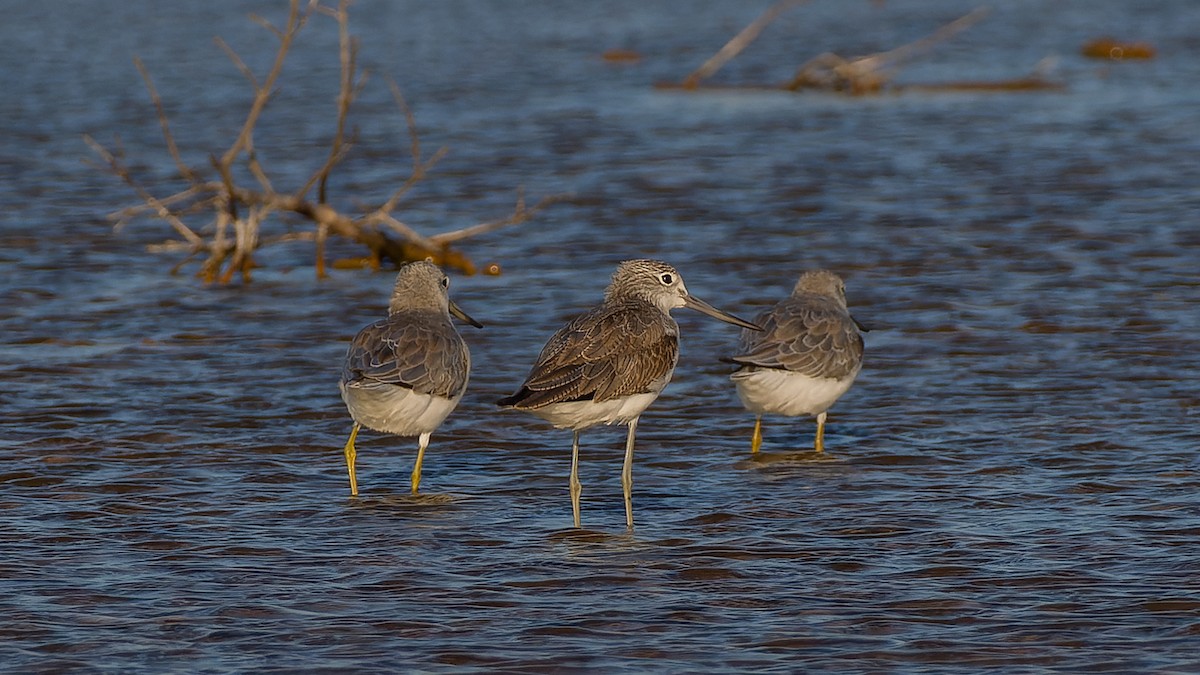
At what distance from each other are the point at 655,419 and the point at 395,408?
7.98ft

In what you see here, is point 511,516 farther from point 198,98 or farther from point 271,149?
point 198,98

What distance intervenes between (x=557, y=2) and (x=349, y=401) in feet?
104

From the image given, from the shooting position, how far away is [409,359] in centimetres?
928

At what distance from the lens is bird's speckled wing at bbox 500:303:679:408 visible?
8.79 m

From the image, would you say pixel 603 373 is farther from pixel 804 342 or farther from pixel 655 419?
pixel 655 419

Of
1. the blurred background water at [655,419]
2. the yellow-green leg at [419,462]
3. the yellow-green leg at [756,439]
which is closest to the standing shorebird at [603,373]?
the blurred background water at [655,419]

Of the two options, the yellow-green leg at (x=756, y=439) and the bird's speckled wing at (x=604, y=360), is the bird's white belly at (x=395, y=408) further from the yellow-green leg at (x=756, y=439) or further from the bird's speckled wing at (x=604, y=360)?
the yellow-green leg at (x=756, y=439)

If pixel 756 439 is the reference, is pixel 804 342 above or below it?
above

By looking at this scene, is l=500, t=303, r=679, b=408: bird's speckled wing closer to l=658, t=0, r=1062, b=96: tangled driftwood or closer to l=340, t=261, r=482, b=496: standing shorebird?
l=340, t=261, r=482, b=496: standing shorebird

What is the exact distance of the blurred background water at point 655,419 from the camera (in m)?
7.39

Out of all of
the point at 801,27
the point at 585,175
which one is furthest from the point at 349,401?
the point at 801,27

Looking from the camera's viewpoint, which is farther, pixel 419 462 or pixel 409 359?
pixel 419 462

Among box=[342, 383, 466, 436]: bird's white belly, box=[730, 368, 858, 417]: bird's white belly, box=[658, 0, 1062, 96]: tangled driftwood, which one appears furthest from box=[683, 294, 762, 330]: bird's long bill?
box=[658, 0, 1062, 96]: tangled driftwood

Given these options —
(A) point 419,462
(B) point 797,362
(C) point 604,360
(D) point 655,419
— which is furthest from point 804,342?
(A) point 419,462
